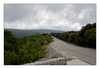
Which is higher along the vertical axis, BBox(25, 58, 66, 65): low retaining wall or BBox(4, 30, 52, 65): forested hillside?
BBox(4, 30, 52, 65): forested hillside

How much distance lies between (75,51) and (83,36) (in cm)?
43

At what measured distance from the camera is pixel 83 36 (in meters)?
7.27

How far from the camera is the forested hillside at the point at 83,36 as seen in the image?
713 centimetres

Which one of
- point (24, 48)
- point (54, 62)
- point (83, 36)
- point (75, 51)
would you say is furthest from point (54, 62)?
point (83, 36)

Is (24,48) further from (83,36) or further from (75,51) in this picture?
(83,36)

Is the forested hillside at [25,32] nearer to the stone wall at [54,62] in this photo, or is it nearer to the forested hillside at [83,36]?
the forested hillside at [83,36]

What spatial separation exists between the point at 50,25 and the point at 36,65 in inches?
42.6

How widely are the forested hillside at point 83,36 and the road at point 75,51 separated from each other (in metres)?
0.12

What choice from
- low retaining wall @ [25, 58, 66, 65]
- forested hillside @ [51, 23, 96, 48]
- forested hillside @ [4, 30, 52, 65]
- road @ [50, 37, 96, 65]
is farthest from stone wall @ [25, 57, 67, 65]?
forested hillside @ [51, 23, 96, 48]

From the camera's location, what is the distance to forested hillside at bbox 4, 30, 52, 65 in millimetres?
7086

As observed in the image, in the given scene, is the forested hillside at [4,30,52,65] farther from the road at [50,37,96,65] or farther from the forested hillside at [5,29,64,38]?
the road at [50,37,96,65]

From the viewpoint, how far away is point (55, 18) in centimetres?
725

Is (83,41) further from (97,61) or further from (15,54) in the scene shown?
(15,54)

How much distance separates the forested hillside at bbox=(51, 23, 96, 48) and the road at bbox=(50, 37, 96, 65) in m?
0.12
